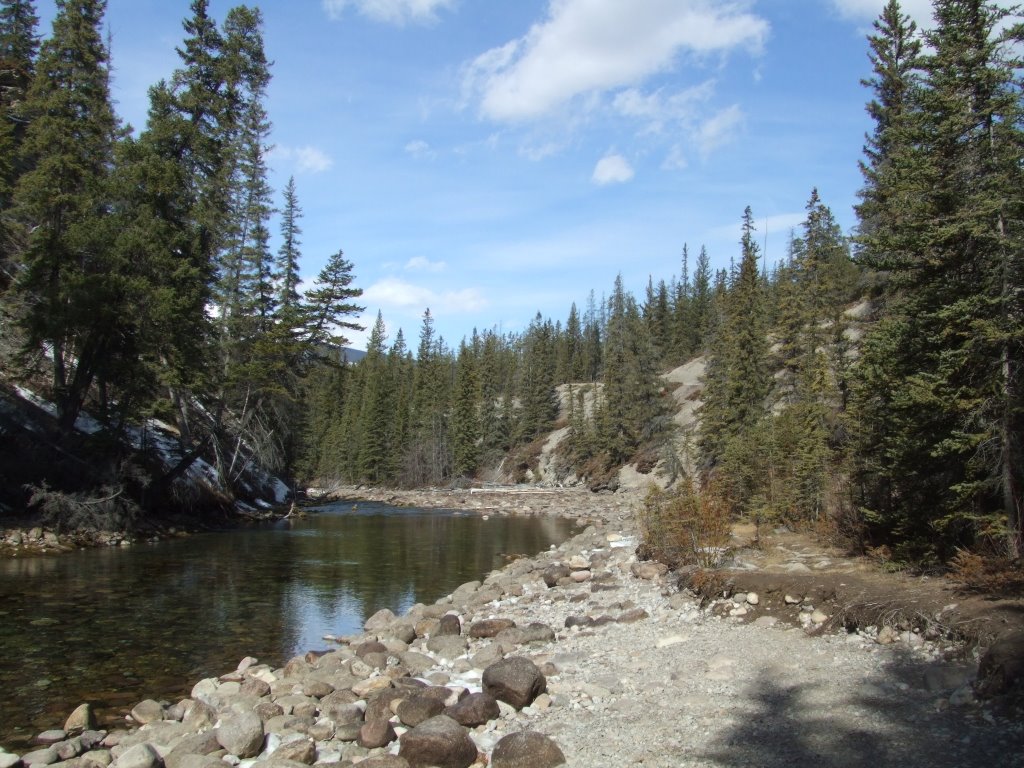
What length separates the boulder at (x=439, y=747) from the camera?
251 inches

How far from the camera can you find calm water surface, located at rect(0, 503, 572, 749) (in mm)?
9828

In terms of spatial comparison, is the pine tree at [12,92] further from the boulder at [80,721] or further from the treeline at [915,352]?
the treeline at [915,352]

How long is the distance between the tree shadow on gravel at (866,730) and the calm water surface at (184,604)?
24.7 ft

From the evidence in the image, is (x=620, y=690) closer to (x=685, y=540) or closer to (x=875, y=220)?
(x=685, y=540)

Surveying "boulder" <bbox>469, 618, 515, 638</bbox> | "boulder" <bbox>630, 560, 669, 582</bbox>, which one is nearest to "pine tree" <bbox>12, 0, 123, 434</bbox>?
"boulder" <bbox>469, 618, 515, 638</bbox>

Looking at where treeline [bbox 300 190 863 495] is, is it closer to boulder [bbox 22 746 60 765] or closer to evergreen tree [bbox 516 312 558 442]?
evergreen tree [bbox 516 312 558 442]

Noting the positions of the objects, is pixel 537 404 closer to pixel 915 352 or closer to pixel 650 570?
pixel 650 570

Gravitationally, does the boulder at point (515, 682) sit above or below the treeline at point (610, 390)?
below

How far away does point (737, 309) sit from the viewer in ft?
124

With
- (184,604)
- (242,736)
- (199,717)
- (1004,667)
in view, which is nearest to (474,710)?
(242,736)

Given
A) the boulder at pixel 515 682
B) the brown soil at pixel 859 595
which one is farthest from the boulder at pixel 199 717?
the brown soil at pixel 859 595

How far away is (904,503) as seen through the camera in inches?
455

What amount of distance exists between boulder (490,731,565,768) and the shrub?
7.44m

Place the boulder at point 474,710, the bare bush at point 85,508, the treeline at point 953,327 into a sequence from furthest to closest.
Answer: the bare bush at point 85,508
the treeline at point 953,327
the boulder at point 474,710
